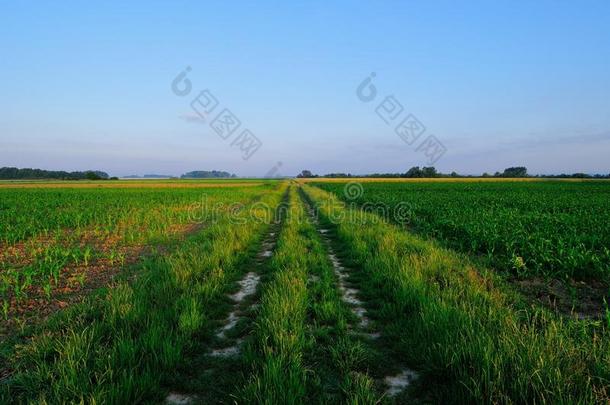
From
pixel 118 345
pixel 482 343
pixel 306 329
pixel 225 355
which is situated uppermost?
pixel 482 343

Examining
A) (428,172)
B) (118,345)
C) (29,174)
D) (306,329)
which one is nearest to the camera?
(118,345)

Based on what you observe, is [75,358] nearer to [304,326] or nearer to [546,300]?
[304,326]

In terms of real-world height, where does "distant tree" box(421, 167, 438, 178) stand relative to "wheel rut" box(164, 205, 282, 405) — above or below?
above

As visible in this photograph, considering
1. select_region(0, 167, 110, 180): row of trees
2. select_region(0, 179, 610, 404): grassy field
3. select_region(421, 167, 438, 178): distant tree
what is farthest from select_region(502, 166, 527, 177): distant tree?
select_region(0, 167, 110, 180): row of trees

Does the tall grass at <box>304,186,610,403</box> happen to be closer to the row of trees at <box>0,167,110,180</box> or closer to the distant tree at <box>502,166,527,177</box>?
the distant tree at <box>502,166,527,177</box>

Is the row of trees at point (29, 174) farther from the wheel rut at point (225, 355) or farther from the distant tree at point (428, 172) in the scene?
the wheel rut at point (225, 355)

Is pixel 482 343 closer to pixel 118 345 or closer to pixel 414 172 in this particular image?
pixel 118 345

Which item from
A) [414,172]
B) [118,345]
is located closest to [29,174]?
[414,172]

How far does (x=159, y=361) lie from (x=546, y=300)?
727 centimetres

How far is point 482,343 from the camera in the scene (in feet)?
12.0


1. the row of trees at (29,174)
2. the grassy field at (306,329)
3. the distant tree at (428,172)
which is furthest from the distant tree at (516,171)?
the row of trees at (29,174)

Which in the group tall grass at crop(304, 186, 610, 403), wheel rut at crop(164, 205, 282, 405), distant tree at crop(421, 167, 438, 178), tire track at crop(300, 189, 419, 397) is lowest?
wheel rut at crop(164, 205, 282, 405)

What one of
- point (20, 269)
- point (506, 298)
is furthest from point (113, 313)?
point (506, 298)

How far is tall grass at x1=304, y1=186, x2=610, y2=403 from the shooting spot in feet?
9.89
